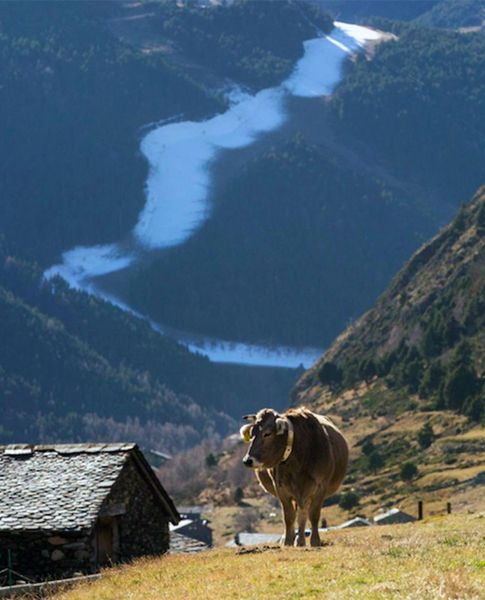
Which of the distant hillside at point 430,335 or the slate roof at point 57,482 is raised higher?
the slate roof at point 57,482

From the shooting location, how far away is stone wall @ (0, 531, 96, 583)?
36.1 meters

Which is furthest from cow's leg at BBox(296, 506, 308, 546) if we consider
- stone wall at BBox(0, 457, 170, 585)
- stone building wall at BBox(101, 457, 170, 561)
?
stone building wall at BBox(101, 457, 170, 561)

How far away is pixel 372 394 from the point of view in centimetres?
13962

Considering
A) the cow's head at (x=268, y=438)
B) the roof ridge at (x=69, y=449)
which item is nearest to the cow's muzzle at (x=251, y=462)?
the cow's head at (x=268, y=438)

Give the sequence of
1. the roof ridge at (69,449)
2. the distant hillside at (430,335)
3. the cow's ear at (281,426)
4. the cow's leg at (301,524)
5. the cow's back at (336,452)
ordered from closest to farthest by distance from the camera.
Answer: the cow's ear at (281,426) < the cow's leg at (301,524) < the cow's back at (336,452) < the roof ridge at (69,449) < the distant hillside at (430,335)

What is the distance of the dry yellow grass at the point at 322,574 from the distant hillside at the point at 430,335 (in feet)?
285

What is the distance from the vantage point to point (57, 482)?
125ft

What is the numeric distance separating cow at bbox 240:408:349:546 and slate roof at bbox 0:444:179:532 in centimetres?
746

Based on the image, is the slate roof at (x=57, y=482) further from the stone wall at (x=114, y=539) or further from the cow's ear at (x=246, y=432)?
the cow's ear at (x=246, y=432)

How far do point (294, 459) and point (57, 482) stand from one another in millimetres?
10249

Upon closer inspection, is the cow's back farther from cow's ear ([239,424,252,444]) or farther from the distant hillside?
the distant hillside

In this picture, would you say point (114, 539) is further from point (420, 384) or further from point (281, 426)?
point (420, 384)

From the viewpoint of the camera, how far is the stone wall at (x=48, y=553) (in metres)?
36.1

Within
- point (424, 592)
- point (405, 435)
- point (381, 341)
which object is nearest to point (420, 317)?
point (381, 341)
